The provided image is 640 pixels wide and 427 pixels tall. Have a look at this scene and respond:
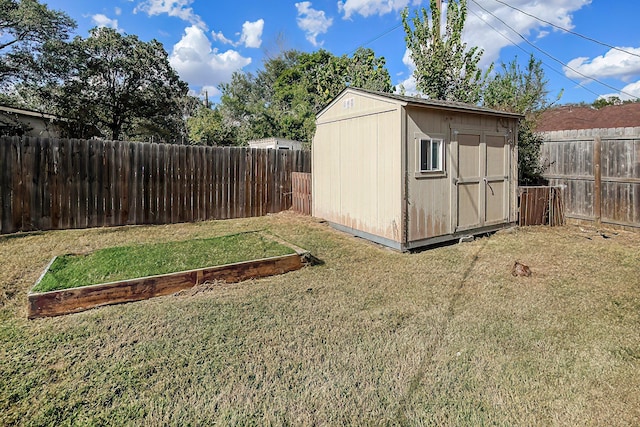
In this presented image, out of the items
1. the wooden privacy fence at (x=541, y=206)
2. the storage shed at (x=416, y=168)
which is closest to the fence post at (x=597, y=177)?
the wooden privacy fence at (x=541, y=206)

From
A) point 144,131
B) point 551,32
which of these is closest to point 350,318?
point 551,32

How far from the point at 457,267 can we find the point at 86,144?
7217mm

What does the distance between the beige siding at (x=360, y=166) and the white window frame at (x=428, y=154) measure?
1.39ft

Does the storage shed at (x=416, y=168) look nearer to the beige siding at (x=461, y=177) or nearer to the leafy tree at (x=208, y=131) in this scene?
the beige siding at (x=461, y=177)

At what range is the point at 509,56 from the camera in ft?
40.1

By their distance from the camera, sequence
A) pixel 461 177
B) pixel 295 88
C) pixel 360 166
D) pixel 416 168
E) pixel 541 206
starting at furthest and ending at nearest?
pixel 295 88, pixel 541 206, pixel 360 166, pixel 461 177, pixel 416 168

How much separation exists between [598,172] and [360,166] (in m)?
5.08

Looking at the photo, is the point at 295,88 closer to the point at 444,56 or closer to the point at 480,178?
the point at 444,56

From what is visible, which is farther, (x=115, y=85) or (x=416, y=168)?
(x=115, y=85)

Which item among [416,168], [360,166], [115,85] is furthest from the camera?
[115,85]

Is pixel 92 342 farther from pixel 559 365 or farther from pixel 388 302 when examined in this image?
pixel 559 365

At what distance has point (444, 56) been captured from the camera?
37.3 feet

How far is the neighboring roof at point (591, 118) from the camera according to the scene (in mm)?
17375

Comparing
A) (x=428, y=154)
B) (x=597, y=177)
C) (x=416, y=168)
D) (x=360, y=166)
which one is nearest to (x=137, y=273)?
(x=360, y=166)
